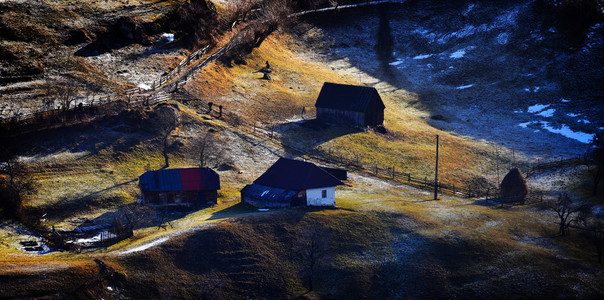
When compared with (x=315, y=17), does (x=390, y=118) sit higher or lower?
lower

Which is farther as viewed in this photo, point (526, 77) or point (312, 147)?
point (526, 77)

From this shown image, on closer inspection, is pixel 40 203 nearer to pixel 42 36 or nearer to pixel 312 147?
pixel 312 147

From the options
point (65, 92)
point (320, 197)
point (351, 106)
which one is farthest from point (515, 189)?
point (65, 92)

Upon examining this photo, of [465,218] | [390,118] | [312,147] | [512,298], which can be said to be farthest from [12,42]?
[512,298]

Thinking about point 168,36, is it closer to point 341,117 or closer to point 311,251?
point 341,117

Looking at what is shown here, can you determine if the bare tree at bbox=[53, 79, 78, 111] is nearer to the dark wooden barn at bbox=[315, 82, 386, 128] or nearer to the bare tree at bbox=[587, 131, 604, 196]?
the dark wooden barn at bbox=[315, 82, 386, 128]

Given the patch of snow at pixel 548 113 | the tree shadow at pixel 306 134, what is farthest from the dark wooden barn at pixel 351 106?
the patch of snow at pixel 548 113

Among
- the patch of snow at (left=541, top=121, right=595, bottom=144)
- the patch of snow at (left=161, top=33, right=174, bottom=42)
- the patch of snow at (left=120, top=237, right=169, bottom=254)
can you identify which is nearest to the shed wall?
the patch of snow at (left=161, top=33, right=174, bottom=42)
